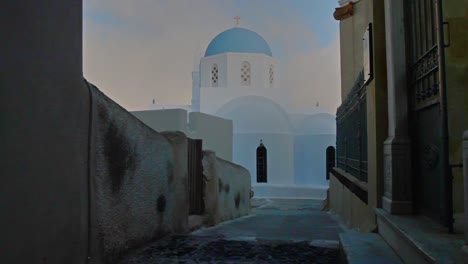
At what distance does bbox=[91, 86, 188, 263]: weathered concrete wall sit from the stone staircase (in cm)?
186

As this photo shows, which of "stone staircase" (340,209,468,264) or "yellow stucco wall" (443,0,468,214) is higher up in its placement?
"yellow stucco wall" (443,0,468,214)

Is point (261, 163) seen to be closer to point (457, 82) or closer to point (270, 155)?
point (270, 155)

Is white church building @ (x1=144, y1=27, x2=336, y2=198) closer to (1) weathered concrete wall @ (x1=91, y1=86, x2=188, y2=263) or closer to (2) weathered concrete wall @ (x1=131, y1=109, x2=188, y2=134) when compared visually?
(2) weathered concrete wall @ (x1=131, y1=109, x2=188, y2=134)

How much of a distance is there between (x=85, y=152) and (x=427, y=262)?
2319 mm

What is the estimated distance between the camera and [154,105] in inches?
1278

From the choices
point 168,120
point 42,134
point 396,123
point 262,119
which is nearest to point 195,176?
point 396,123

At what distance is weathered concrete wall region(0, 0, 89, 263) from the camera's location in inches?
91.9

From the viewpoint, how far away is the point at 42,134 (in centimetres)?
263

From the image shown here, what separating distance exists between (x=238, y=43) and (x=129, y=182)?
23762mm

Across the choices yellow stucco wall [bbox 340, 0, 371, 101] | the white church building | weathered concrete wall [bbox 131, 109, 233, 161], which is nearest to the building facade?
yellow stucco wall [bbox 340, 0, 371, 101]

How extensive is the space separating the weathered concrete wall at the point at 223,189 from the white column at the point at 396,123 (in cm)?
319

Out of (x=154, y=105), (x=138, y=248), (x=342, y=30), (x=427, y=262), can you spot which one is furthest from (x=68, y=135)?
(x=154, y=105)

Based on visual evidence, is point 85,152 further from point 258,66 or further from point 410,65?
point 258,66

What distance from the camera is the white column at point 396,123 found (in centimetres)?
404
